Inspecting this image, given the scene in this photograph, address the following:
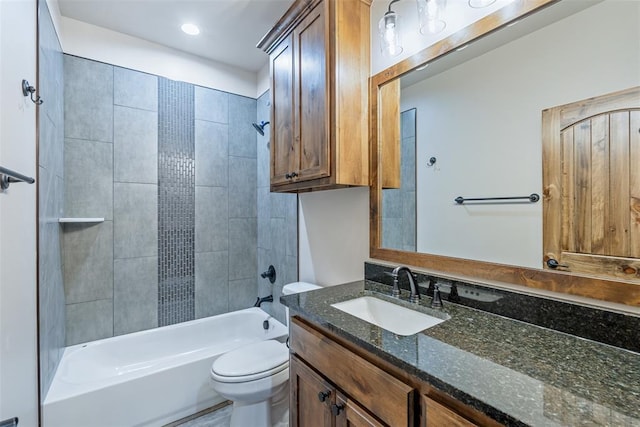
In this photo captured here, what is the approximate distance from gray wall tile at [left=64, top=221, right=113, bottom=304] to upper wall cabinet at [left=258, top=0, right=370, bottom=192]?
158 cm

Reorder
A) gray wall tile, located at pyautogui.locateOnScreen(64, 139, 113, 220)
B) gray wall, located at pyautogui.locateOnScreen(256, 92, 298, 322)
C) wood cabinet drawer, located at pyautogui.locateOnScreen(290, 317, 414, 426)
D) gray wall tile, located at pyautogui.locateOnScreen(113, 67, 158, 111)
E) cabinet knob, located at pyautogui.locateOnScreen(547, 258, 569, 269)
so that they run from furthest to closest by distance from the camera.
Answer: gray wall, located at pyautogui.locateOnScreen(256, 92, 298, 322) → gray wall tile, located at pyautogui.locateOnScreen(113, 67, 158, 111) → gray wall tile, located at pyautogui.locateOnScreen(64, 139, 113, 220) → cabinet knob, located at pyautogui.locateOnScreen(547, 258, 569, 269) → wood cabinet drawer, located at pyautogui.locateOnScreen(290, 317, 414, 426)

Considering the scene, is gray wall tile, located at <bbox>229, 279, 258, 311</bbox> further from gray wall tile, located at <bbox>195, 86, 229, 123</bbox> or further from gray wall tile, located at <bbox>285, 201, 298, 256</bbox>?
gray wall tile, located at <bbox>195, 86, 229, 123</bbox>

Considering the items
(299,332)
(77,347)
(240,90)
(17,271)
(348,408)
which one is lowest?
(77,347)

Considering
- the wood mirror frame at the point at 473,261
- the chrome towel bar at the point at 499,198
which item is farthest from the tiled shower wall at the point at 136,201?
the chrome towel bar at the point at 499,198

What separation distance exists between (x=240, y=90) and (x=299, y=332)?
2475 millimetres

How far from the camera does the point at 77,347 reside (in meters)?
2.09

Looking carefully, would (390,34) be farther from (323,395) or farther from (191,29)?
(191,29)

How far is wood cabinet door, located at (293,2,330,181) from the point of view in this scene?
1470mm

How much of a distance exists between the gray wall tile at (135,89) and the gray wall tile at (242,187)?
2.58ft

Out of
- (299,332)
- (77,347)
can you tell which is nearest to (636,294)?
(299,332)

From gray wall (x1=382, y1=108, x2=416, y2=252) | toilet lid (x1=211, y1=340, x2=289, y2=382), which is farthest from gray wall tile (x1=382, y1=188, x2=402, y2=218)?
toilet lid (x1=211, y1=340, x2=289, y2=382)

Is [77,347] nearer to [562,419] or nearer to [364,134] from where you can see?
[364,134]

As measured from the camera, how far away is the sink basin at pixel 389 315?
113 centimetres

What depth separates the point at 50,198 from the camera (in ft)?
5.56
